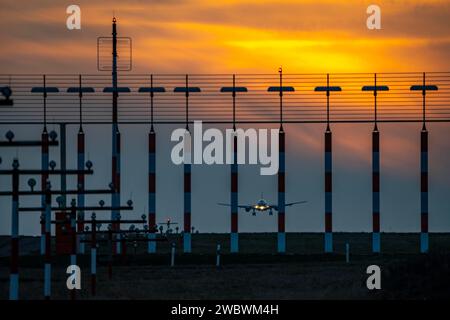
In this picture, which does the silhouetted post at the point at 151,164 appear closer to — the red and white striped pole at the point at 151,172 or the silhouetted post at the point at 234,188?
the red and white striped pole at the point at 151,172

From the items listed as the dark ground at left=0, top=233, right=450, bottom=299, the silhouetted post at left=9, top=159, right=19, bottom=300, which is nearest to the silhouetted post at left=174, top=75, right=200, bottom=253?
→ the dark ground at left=0, top=233, right=450, bottom=299

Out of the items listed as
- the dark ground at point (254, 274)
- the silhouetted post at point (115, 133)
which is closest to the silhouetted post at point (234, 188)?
the dark ground at point (254, 274)

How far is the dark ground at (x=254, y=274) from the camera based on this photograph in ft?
177

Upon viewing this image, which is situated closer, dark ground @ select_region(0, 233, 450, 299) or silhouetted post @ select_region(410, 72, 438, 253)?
dark ground @ select_region(0, 233, 450, 299)

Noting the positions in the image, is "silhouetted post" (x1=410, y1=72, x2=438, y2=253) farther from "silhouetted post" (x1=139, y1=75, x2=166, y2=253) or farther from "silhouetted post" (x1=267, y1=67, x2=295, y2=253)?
"silhouetted post" (x1=139, y1=75, x2=166, y2=253)

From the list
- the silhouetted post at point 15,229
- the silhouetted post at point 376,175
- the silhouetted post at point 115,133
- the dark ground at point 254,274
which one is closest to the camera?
the silhouetted post at point 15,229

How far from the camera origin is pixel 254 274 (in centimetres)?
6512

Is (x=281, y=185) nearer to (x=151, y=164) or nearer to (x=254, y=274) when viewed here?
(x=151, y=164)

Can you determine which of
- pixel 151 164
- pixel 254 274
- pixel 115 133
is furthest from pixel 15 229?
pixel 151 164

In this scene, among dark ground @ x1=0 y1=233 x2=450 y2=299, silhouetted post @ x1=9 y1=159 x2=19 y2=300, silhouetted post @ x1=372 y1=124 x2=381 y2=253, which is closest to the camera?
silhouetted post @ x1=9 y1=159 x2=19 y2=300

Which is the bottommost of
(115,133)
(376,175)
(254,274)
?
(254,274)

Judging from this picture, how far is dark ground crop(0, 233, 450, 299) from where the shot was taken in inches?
2120
